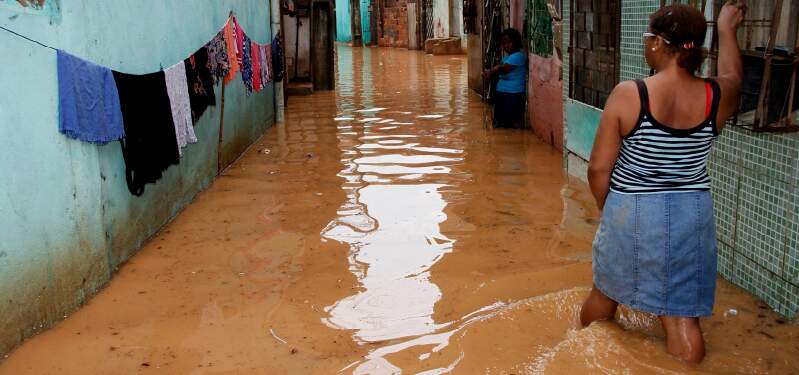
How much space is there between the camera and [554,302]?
461cm

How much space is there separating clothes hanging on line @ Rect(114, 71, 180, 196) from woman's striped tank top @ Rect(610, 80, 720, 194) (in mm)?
3512

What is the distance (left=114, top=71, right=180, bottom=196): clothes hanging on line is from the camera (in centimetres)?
555

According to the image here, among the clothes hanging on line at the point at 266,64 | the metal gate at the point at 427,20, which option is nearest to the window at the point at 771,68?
the clothes hanging on line at the point at 266,64

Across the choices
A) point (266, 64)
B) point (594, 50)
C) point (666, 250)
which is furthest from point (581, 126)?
point (266, 64)

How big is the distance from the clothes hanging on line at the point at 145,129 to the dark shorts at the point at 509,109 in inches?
235

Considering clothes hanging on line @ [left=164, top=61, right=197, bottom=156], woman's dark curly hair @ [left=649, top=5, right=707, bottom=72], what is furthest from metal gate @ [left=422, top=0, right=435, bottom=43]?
woman's dark curly hair @ [left=649, top=5, right=707, bottom=72]

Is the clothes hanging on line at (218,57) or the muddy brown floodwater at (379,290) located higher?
the clothes hanging on line at (218,57)

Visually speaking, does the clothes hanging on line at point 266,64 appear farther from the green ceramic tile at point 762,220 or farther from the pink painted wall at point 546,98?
the green ceramic tile at point 762,220

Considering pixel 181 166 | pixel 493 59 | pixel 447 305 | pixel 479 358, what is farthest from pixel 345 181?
pixel 493 59

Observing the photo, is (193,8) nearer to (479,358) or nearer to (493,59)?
(479,358)

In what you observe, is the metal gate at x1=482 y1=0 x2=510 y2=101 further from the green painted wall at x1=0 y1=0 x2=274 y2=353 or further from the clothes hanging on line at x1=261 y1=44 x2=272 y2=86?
the green painted wall at x1=0 y1=0 x2=274 y2=353

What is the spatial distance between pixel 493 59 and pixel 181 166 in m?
7.44

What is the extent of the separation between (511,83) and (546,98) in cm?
119

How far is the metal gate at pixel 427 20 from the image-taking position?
34250 millimetres
